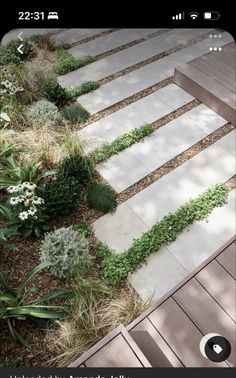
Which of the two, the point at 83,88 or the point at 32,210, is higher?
the point at 83,88

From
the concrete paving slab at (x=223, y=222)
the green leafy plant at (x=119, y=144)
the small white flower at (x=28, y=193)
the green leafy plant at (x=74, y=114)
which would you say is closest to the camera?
the small white flower at (x=28, y=193)

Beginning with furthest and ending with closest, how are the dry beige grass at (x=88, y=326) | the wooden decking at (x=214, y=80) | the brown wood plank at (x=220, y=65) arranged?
1. the brown wood plank at (x=220, y=65)
2. the wooden decking at (x=214, y=80)
3. the dry beige grass at (x=88, y=326)

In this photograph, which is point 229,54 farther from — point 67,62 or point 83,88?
point 67,62

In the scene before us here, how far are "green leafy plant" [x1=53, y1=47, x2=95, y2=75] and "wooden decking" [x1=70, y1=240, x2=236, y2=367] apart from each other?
4.14m

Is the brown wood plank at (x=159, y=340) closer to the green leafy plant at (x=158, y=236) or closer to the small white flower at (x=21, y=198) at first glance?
the green leafy plant at (x=158, y=236)

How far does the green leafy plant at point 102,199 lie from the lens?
4.34m

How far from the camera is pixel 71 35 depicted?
6.81 meters

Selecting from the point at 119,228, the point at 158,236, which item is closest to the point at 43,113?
the point at 119,228

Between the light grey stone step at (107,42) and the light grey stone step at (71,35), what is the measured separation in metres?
0.20

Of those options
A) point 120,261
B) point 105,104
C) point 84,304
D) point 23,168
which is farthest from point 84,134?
point 84,304

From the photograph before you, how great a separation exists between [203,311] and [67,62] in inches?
184

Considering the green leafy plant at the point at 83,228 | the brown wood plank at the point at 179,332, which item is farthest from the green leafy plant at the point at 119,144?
the brown wood plank at the point at 179,332
